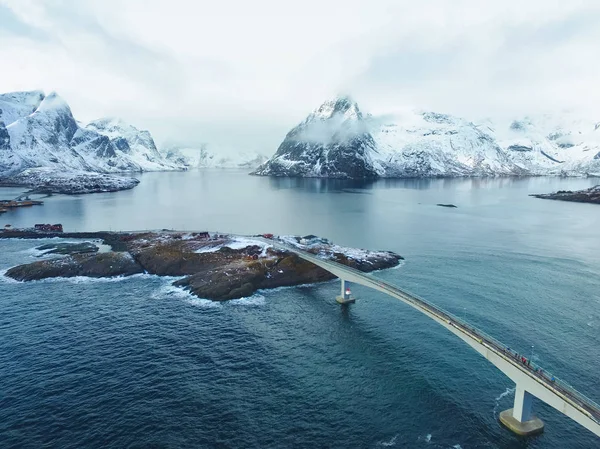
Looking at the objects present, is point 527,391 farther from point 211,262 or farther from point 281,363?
point 211,262

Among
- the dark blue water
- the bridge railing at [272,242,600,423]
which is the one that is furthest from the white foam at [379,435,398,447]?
the bridge railing at [272,242,600,423]

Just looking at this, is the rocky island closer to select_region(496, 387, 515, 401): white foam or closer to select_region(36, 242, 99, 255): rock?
select_region(36, 242, 99, 255): rock

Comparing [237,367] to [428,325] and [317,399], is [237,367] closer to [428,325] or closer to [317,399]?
[317,399]

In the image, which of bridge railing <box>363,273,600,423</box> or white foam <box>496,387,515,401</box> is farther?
white foam <box>496,387,515,401</box>

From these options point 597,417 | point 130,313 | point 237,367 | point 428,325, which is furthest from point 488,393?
point 130,313

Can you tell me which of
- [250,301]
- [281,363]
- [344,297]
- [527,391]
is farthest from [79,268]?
[527,391]

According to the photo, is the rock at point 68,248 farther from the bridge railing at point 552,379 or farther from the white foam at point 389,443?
the bridge railing at point 552,379

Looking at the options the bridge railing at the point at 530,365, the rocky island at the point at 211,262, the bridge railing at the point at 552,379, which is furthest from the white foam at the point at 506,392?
the rocky island at the point at 211,262

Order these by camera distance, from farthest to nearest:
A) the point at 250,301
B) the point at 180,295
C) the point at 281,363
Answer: the point at 180,295 < the point at 250,301 < the point at 281,363

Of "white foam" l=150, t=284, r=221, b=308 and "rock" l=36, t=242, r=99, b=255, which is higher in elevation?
"rock" l=36, t=242, r=99, b=255
